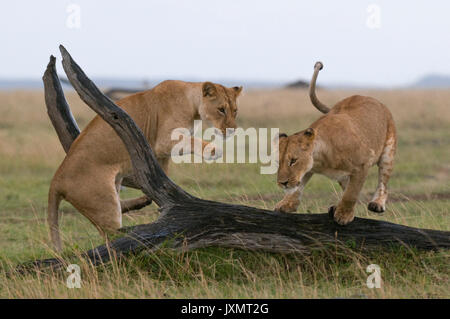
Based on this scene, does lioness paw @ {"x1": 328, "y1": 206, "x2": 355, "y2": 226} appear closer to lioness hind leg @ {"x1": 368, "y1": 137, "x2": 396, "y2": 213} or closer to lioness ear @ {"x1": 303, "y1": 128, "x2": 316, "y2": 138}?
lioness hind leg @ {"x1": 368, "y1": 137, "x2": 396, "y2": 213}

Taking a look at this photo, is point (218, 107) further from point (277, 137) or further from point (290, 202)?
point (277, 137)

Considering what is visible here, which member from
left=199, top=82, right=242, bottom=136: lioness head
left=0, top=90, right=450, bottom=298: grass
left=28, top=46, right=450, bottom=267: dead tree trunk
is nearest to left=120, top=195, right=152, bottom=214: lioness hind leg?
left=0, top=90, right=450, bottom=298: grass

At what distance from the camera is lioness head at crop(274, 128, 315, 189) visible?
5.64 m

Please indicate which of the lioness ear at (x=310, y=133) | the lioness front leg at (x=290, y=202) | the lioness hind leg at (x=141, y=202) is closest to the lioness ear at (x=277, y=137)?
the lioness ear at (x=310, y=133)

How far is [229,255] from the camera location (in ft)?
20.5

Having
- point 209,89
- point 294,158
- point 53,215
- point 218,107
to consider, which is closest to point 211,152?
point 218,107

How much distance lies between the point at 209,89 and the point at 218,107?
20 centimetres

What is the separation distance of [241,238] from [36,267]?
1.77 meters

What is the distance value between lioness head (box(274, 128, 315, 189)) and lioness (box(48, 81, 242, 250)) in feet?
4.47

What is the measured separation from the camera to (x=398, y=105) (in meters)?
27.4

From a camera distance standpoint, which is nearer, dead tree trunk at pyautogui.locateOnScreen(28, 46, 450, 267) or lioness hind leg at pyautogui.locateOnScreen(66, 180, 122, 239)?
dead tree trunk at pyautogui.locateOnScreen(28, 46, 450, 267)

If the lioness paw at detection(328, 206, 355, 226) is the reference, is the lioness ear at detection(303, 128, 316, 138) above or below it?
above

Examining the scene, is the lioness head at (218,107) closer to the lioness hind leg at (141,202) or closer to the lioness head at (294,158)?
the lioness hind leg at (141,202)

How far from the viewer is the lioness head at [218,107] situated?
7160 millimetres
